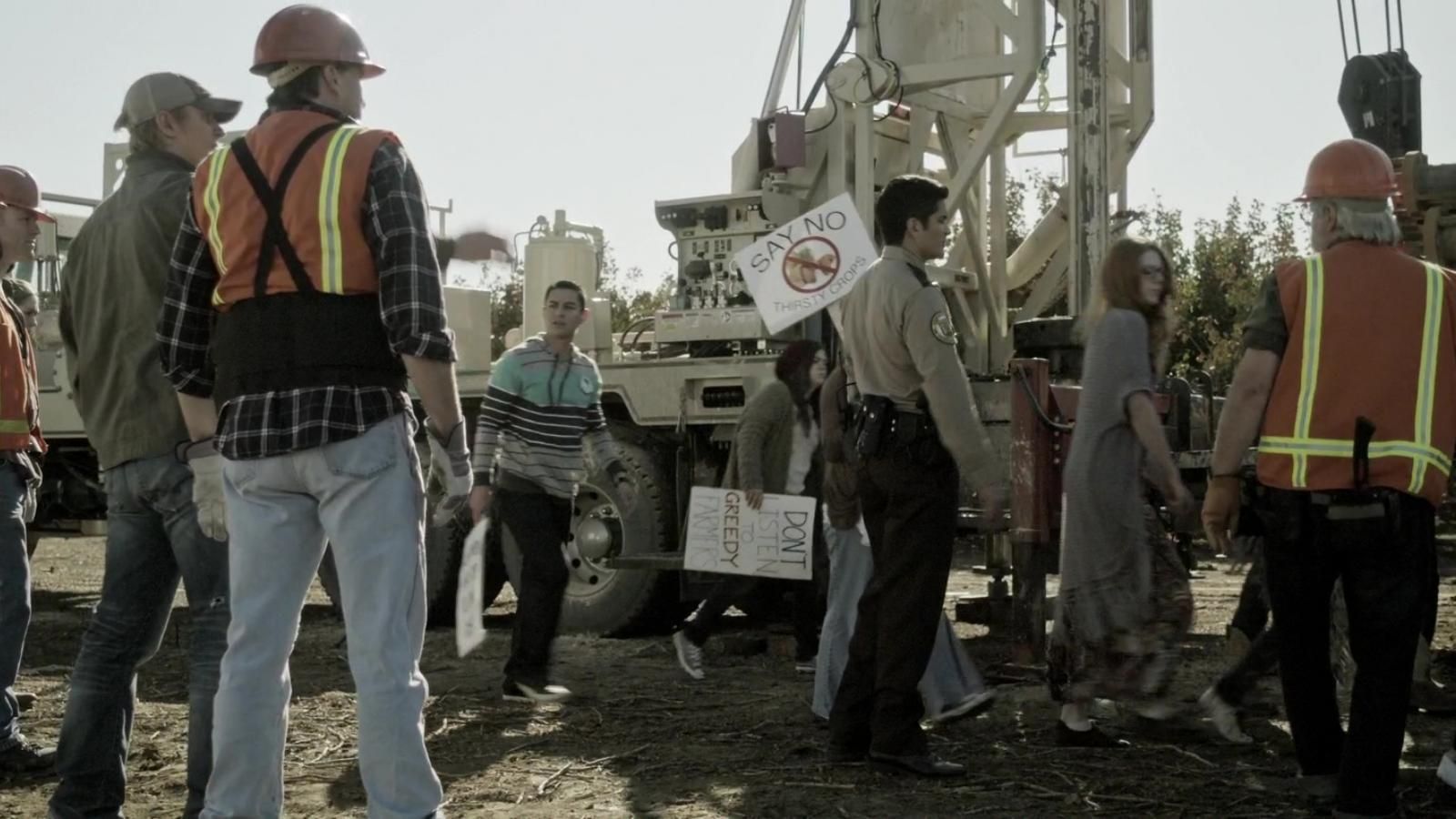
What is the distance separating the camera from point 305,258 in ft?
12.5

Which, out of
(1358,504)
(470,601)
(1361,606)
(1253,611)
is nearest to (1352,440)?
(1358,504)

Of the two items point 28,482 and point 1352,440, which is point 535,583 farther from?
point 1352,440

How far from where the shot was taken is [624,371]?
10.2m

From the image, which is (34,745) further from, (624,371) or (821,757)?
(624,371)

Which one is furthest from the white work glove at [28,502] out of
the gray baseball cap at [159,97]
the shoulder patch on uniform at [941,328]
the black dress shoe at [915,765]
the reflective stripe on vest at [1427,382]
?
the reflective stripe on vest at [1427,382]

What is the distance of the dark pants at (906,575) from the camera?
18.4ft

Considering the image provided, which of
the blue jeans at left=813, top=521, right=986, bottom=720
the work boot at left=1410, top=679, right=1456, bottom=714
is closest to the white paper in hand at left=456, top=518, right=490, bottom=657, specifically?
the blue jeans at left=813, top=521, right=986, bottom=720

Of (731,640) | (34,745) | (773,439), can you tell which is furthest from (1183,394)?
(34,745)

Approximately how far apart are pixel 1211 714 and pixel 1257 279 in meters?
27.4

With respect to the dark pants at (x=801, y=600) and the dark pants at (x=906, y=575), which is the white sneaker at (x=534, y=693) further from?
the dark pants at (x=906, y=575)

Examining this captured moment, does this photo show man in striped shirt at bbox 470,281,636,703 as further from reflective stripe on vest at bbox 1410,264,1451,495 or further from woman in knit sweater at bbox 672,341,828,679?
reflective stripe on vest at bbox 1410,264,1451,495

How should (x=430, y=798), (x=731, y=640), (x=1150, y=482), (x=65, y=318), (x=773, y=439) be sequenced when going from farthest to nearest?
(x=731, y=640) → (x=773, y=439) → (x=1150, y=482) → (x=65, y=318) → (x=430, y=798)

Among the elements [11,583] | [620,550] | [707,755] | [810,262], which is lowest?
[707,755]

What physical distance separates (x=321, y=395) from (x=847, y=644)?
317cm
